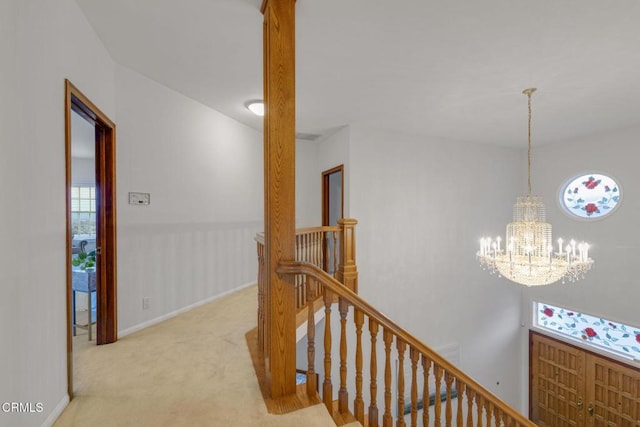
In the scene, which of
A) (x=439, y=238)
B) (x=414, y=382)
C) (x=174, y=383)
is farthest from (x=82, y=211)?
(x=439, y=238)

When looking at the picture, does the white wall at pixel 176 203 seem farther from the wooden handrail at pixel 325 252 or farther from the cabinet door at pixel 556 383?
the cabinet door at pixel 556 383

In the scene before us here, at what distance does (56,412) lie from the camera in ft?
5.45

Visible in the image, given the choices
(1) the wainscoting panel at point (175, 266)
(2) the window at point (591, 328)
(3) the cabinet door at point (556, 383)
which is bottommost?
(3) the cabinet door at point (556, 383)

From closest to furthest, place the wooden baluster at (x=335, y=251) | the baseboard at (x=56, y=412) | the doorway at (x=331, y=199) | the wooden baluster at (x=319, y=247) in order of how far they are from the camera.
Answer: the baseboard at (x=56, y=412) < the wooden baluster at (x=319, y=247) < the wooden baluster at (x=335, y=251) < the doorway at (x=331, y=199)

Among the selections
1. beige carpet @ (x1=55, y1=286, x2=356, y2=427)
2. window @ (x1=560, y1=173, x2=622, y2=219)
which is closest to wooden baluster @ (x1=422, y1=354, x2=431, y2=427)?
beige carpet @ (x1=55, y1=286, x2=356, y2=427)

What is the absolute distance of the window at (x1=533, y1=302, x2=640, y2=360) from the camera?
451 centimetres

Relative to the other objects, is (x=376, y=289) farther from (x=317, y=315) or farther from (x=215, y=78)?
(x=215, y=78)

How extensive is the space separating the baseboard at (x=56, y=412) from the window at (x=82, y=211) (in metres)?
4.52

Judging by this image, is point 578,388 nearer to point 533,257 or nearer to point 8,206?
point 533,257

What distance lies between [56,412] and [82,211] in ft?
15.9

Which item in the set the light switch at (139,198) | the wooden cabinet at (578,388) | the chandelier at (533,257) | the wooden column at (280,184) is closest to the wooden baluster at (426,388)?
the wooden column at (280,184)

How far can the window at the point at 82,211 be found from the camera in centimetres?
538

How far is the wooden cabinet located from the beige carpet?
5.60m

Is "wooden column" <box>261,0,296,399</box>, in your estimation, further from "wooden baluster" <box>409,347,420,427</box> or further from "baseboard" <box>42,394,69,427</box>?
"baseboard" <box>42,394,69,427</box>
